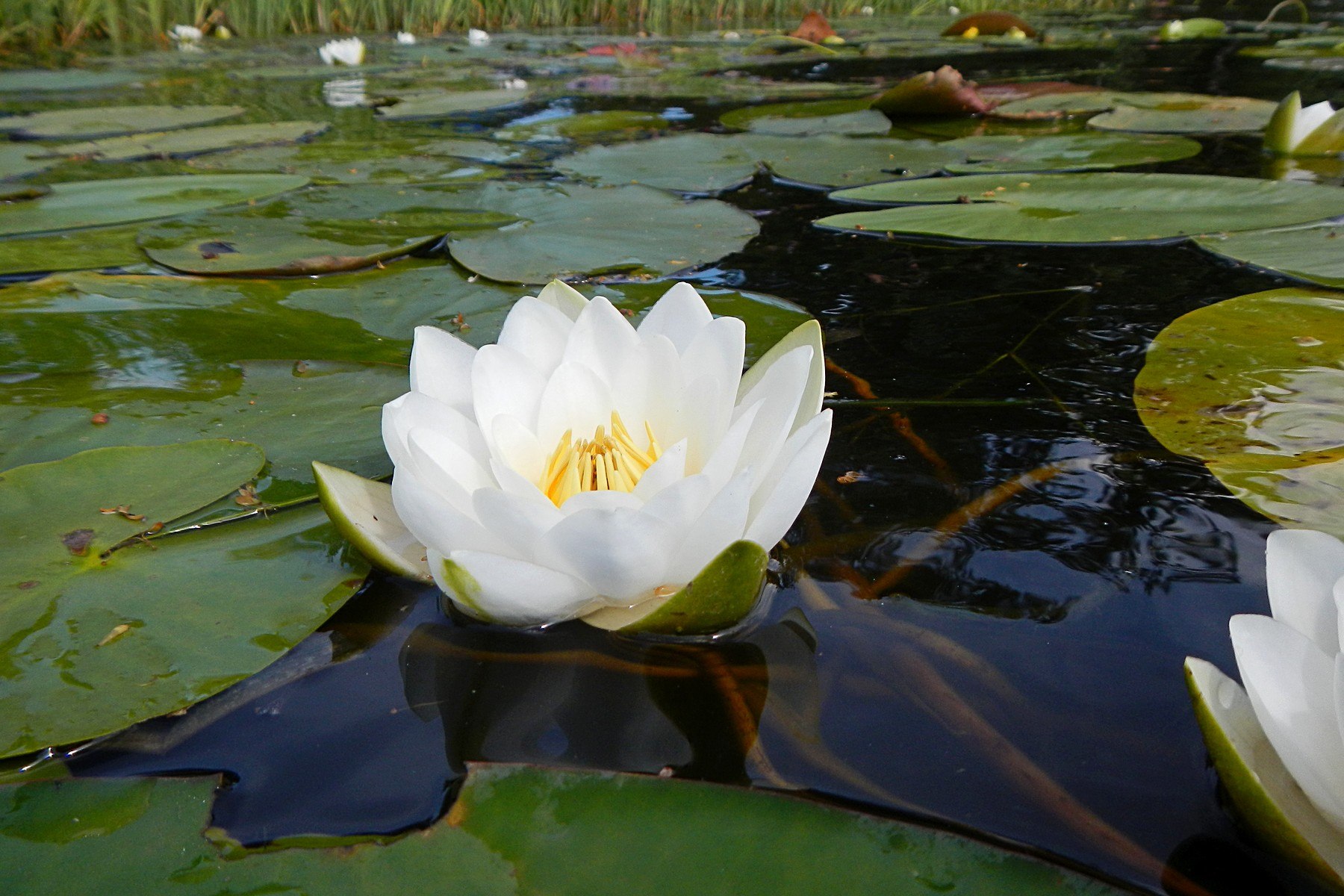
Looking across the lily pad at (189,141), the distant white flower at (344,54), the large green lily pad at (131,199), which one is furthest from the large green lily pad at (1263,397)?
the distant white flower at (344,54)

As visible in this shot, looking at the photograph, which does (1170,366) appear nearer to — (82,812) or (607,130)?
(82,812)

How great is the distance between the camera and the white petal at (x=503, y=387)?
898 millimetres

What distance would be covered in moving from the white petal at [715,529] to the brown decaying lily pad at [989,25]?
8692 mm

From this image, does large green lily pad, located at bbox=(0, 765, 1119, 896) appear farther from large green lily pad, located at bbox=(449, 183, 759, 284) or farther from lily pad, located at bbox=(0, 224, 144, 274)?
lily pad, located at bbox=(0, 224, 144, 274)

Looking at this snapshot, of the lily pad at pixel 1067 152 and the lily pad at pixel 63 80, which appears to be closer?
the lily pad at pixel 1067 152

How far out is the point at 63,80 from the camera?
18.1 feet

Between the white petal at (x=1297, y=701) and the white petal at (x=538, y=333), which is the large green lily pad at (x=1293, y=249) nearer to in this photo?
the white petal at (x=1297, y=701)

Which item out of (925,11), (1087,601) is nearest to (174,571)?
(1087,601)

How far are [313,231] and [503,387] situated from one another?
1.36 meters

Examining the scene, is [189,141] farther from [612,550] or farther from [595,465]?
[612,550]

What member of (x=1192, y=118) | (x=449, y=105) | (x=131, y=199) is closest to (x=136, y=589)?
(x=131, y=199)

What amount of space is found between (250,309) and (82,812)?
107 cm

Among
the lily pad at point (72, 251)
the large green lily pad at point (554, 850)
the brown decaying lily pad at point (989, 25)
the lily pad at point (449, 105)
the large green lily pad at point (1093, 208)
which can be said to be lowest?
the large green lily pad at point (554, 850)

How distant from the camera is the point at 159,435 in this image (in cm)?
118
